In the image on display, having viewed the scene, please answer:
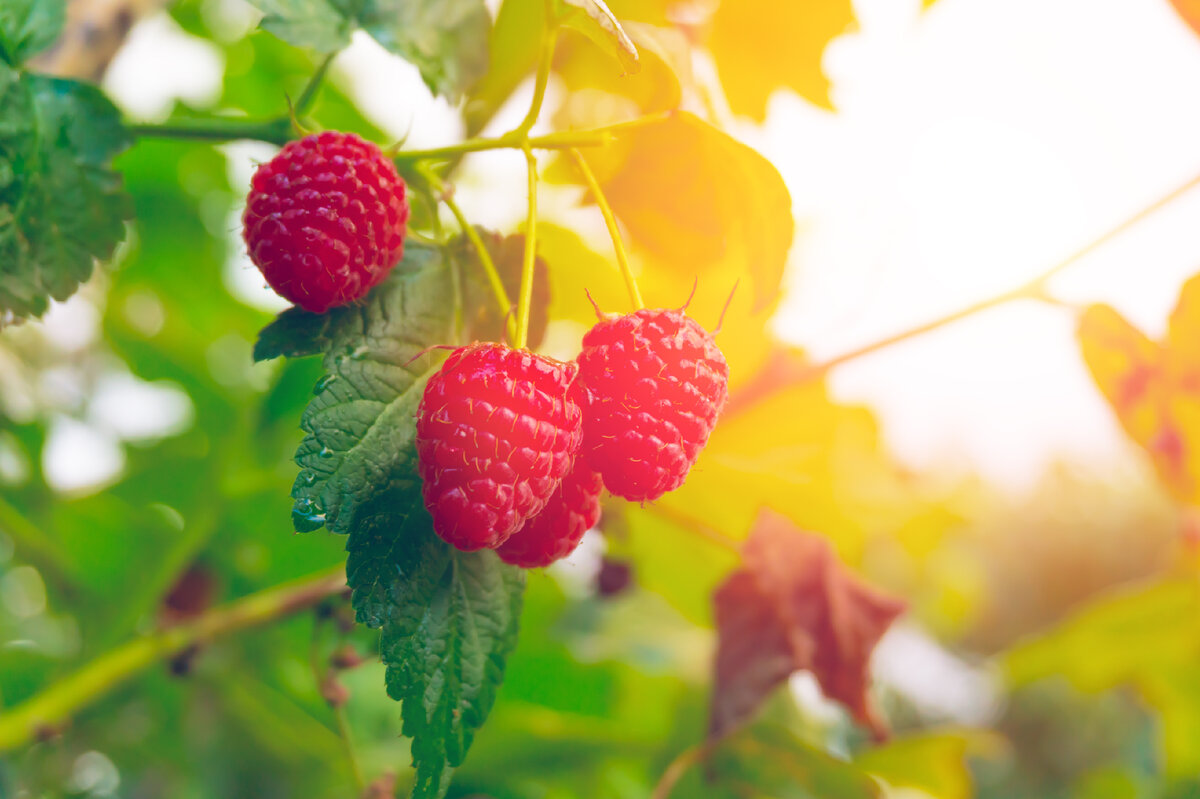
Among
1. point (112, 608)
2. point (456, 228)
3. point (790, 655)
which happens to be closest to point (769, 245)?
point (456, 228)

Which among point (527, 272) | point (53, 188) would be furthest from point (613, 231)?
point (53, 188)

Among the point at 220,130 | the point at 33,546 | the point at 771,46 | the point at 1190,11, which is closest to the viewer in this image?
the point at 220,130

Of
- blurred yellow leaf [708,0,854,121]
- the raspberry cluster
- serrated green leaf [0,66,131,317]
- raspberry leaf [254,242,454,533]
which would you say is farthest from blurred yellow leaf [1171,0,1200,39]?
serrated green leaf [0,66,131,317]

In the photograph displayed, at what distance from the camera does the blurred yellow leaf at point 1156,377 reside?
64 cm

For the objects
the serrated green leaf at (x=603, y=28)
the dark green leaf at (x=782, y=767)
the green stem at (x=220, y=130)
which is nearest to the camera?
the serrated green leaf at (x=603, y=28)

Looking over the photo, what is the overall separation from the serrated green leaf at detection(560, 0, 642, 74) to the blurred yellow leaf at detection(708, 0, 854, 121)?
381 millimetres

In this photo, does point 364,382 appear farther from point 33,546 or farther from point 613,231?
point 33,546

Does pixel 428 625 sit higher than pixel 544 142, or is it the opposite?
pixel 544 142

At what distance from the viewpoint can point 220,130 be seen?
0.48 meters

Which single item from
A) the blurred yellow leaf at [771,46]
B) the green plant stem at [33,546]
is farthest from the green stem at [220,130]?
the green plant stem at [33,546]

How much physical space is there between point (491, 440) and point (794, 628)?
1.34 feet

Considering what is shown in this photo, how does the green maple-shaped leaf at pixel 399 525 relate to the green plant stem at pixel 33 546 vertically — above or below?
above

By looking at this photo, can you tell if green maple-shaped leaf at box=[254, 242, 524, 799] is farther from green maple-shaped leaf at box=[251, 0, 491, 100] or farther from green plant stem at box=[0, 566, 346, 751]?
green plant stem at box=[0, 566, 346, 751]

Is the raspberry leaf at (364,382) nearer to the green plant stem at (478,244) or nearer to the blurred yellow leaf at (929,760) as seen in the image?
the green plant stem at (478,244)
